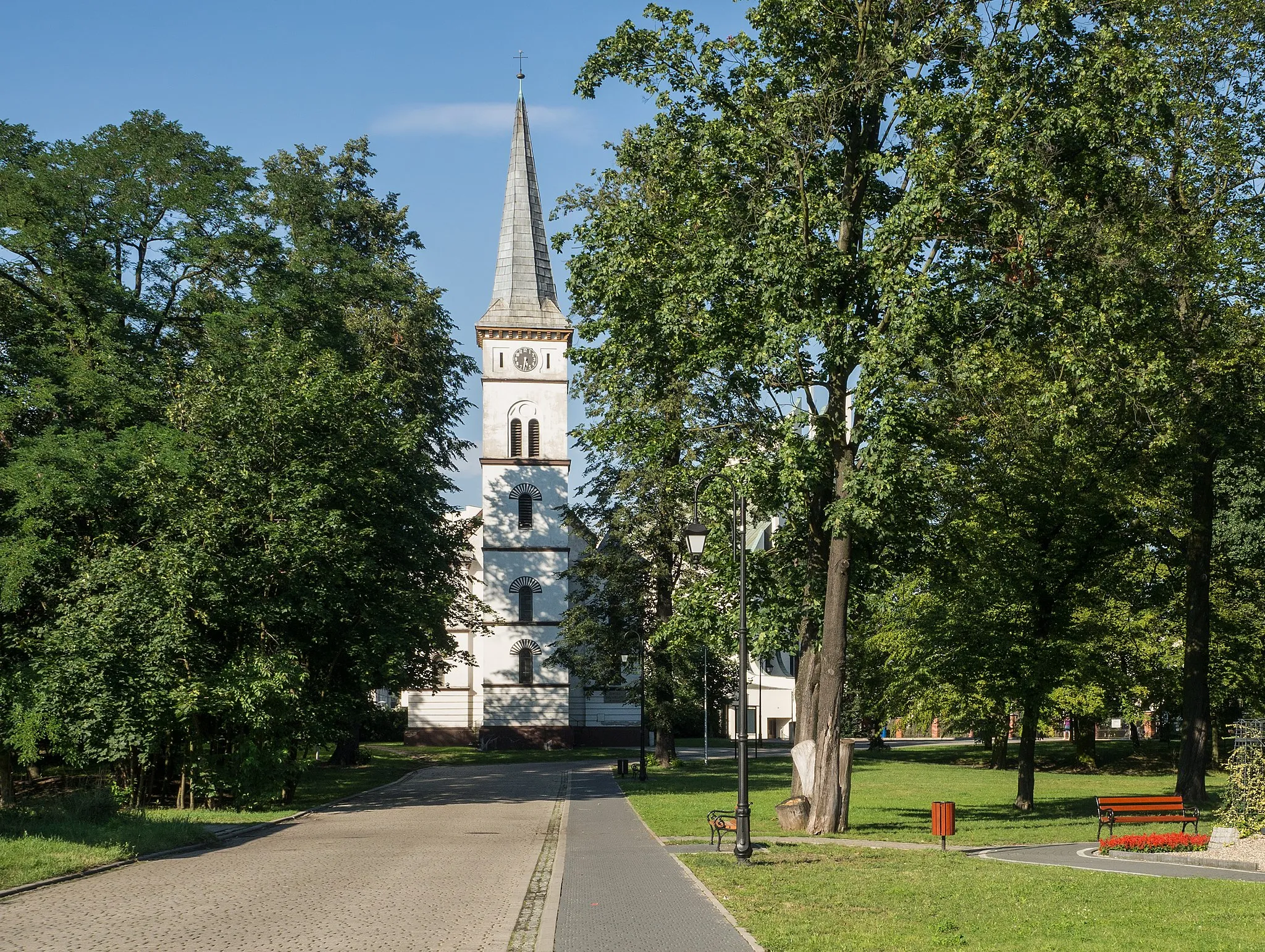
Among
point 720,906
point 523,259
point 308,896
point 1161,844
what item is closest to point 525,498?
point 523,259

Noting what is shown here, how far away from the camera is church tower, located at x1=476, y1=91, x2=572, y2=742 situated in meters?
58.2

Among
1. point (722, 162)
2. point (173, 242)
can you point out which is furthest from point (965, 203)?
point (173, 242)

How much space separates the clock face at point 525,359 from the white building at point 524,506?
0.04 meters

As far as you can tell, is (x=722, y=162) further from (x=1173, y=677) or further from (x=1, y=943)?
(x=1173, y=677)

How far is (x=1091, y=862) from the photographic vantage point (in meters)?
15.9

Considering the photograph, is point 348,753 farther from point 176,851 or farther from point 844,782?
point 844,782

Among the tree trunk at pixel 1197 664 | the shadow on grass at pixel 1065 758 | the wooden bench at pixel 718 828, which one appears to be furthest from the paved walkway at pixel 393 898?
the shadow on grass at pixel 1065 758

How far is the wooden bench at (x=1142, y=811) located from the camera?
1825cm

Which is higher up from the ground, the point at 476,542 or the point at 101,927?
the point at 476,542

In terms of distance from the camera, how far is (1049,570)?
2573 centimetres

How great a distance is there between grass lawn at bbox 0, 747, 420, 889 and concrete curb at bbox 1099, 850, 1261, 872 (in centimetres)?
1349

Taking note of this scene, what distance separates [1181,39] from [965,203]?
9474 mm

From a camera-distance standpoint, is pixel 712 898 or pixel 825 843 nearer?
pixel 712 898

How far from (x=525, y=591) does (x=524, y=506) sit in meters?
4.19
